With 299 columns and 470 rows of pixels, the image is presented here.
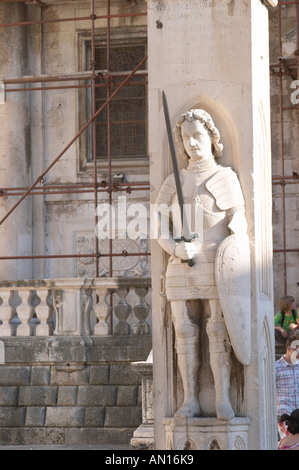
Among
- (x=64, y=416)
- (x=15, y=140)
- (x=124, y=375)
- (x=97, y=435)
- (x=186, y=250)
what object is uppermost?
(x=15, y=140)

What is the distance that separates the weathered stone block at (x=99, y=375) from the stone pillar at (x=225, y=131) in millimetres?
4476

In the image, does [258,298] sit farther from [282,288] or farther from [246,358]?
[282,288]

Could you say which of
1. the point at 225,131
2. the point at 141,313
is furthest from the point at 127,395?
the point at 225,131

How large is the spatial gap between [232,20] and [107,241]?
30.2 feet

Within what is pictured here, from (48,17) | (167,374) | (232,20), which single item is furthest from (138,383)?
(48,17)

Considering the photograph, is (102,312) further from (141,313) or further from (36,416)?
(36,416)

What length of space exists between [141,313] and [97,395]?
941 mm

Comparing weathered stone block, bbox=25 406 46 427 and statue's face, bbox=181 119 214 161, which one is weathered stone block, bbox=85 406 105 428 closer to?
weathered stone block, bbox=25 406 46 427

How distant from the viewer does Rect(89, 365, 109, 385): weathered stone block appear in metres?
14.0

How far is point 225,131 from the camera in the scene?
9.52 m

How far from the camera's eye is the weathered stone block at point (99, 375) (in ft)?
46.1

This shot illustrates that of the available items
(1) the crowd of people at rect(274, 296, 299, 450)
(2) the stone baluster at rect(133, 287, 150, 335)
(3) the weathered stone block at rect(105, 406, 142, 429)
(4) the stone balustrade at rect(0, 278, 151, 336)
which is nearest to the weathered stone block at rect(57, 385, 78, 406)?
(3) the weathered stone block at rect(105, 406, 142, 429)

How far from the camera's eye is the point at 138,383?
13.9 metres

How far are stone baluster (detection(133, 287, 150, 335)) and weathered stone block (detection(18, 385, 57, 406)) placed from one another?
106 centimetres
